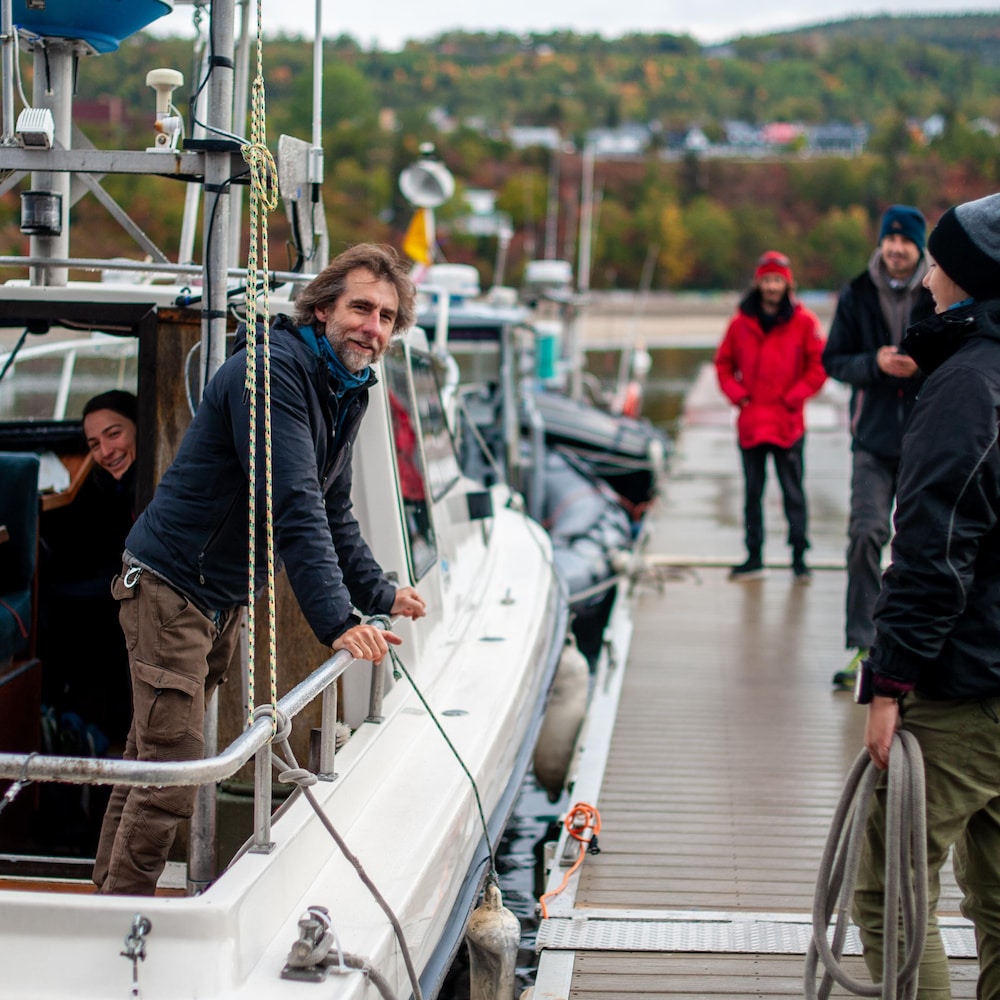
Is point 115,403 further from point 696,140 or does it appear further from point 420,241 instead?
point 696,140

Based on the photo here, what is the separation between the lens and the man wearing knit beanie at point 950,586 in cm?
238

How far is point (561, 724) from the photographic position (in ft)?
18.4

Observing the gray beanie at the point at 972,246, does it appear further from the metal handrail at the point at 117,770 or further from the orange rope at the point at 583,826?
the orange rope at the point at 583,826

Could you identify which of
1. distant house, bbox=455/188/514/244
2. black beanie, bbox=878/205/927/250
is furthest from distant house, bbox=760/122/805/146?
black beanie, bbox=878/205/927/250

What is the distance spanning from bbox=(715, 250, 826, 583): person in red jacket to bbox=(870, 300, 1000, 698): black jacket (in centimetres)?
505

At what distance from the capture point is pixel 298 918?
2428 millimetres

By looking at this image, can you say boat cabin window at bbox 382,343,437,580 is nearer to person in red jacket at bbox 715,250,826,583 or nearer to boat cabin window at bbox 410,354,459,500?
boat cabin window at bbox 410,354,459,500

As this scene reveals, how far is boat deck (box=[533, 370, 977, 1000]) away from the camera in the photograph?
3.50 m

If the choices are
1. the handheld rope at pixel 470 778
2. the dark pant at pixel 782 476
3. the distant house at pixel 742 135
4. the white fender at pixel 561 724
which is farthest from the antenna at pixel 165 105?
the distant house at pixel 742 135

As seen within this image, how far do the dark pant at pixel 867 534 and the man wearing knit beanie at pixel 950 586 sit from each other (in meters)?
2.80

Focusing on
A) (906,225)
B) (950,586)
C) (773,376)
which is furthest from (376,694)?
(773,376)

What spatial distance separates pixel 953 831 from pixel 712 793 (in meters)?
2.35

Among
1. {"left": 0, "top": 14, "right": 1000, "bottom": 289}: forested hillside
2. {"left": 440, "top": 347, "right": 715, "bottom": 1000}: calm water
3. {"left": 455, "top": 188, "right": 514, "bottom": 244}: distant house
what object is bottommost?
{"left": 440, "top": 347, "right": 715, "bottom": 1000}: calm water

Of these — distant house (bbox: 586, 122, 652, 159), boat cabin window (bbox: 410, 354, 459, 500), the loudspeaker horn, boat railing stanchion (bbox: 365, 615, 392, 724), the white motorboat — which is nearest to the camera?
the white motorboat
